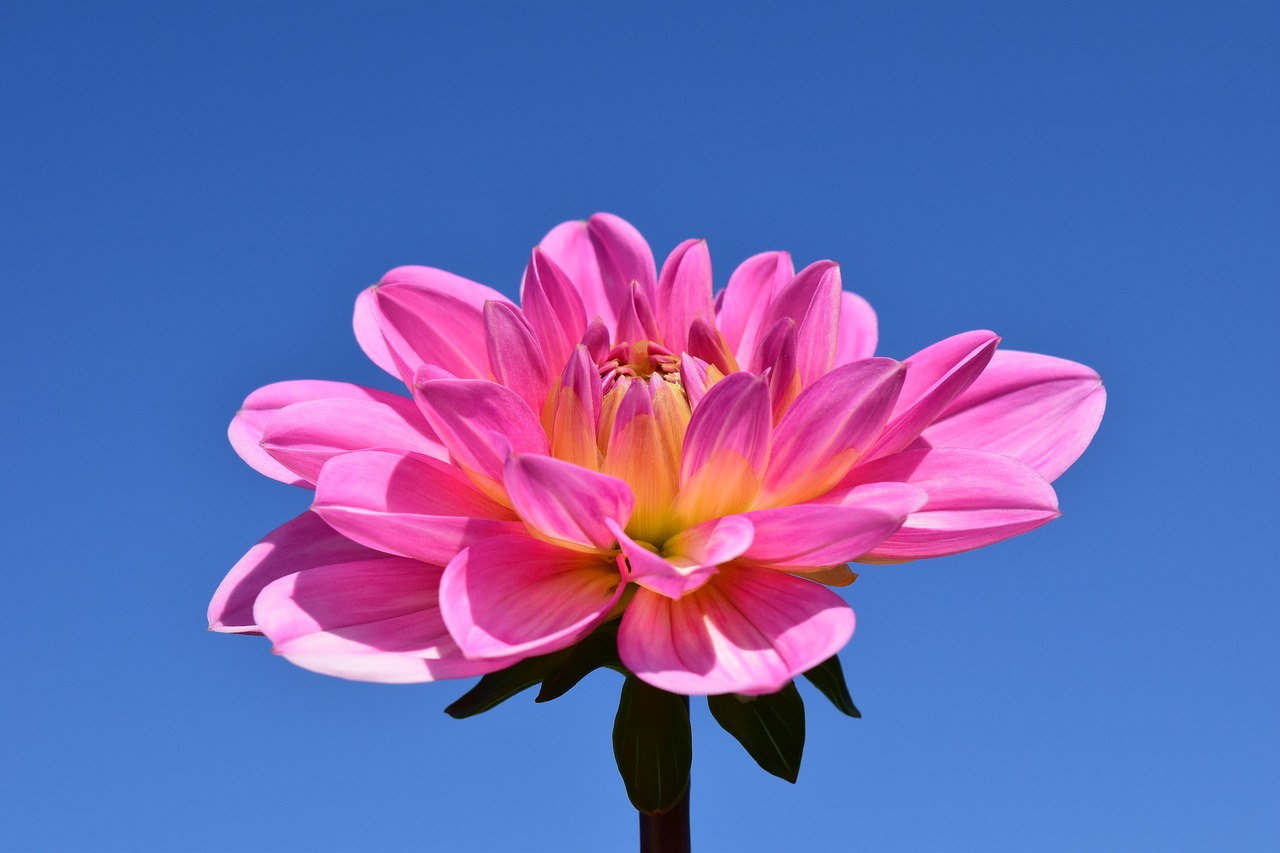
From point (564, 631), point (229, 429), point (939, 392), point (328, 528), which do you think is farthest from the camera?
point (229, 429)

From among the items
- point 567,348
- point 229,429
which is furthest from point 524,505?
point 229,429

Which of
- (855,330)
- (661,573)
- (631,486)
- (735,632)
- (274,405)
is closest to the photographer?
(661,573)

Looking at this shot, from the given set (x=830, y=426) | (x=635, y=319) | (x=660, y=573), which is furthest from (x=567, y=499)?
(x=635, y=319)

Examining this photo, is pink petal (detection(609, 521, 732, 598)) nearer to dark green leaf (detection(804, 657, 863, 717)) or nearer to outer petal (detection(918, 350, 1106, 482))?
dark green leaf (detection(804, 657, 863, 717))

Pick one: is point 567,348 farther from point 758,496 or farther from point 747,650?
point 747,650

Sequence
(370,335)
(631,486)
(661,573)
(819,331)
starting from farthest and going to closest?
(370,335) → (819,331) → (631,486) → (661,573)

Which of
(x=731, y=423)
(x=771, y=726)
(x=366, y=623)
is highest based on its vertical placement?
(x=731, y=423)

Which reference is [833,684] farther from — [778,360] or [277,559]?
[277,559]

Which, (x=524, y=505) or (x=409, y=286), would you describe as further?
(x=409, y=286)
